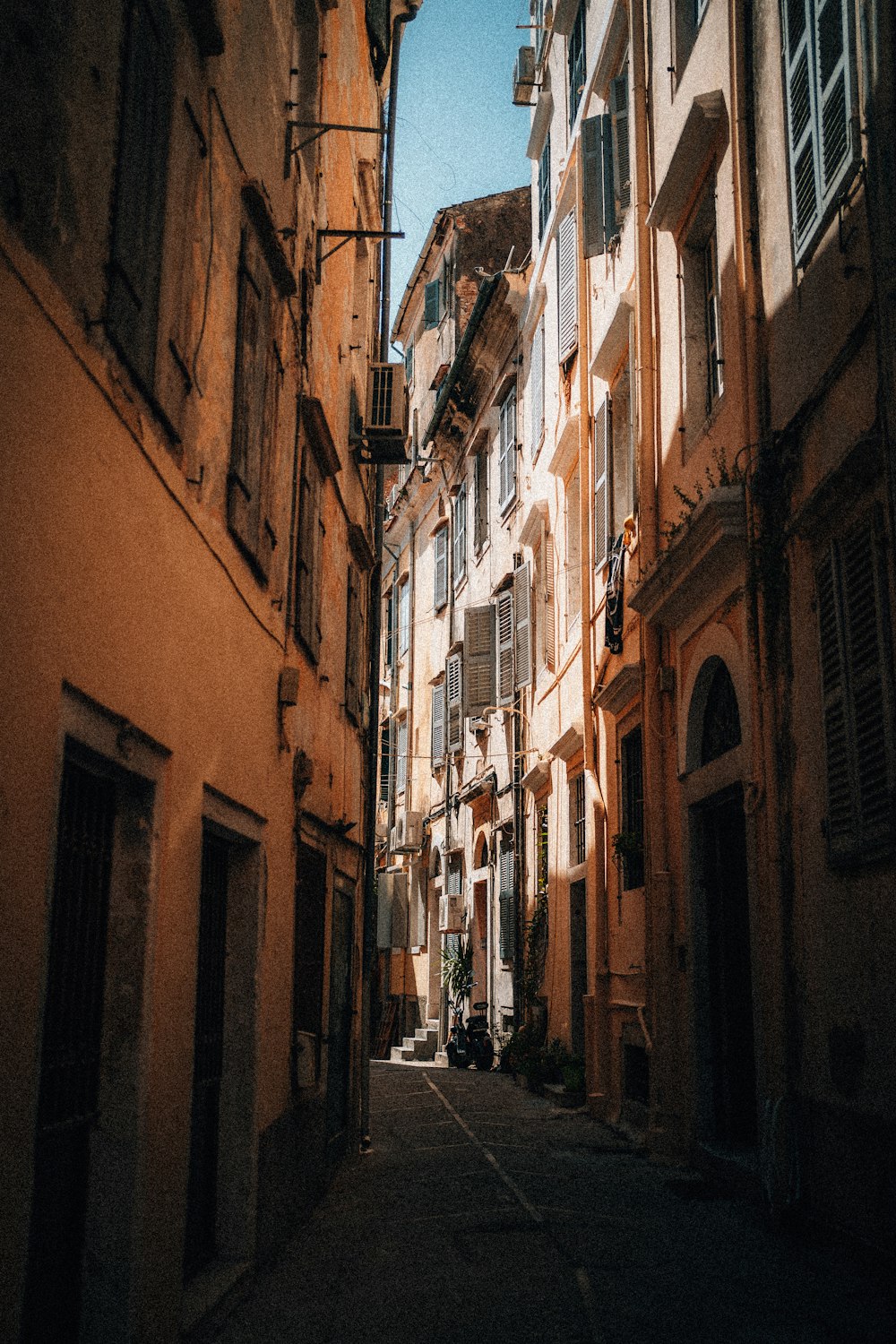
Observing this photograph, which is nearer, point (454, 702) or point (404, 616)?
point (454, 702)

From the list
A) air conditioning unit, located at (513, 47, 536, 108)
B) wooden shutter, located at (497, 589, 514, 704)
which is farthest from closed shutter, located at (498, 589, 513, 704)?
air conditioning unit, located at (513, 47, 536, 108)

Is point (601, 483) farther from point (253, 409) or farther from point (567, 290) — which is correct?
point (253, 409)

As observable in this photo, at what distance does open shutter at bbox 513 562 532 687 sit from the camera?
17.7 metres

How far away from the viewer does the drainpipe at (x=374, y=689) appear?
11.8 m

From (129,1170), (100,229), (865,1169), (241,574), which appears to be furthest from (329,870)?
(100,229)

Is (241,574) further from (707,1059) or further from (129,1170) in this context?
(707,1059)

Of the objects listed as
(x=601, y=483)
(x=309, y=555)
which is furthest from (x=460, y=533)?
(x=309, y=555)

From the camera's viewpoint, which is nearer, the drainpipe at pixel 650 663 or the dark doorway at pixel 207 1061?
the dark doorway at pixel 207 1061

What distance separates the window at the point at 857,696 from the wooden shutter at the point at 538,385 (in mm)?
11029

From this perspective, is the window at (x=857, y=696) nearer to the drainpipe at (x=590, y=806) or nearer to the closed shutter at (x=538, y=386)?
the drainpipe at (x=590, y=806)

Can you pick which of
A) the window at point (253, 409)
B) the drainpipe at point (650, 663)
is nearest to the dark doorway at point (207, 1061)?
the window at point (253, 409)

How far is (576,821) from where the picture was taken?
14891 millimetres

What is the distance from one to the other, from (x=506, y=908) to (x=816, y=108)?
13387 mm

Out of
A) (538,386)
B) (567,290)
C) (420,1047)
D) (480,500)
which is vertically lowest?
(420,1047)
